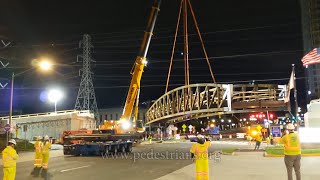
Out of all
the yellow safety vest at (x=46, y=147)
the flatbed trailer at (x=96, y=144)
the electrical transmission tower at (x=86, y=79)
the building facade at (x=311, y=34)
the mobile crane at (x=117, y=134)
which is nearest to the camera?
the yellow safety vest at (x=46, y=147)

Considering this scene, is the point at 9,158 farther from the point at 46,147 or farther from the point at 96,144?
the point at 96,144

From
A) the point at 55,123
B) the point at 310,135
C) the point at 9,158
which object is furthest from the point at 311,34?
the point at 9,158

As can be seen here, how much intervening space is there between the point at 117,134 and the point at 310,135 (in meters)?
16.5

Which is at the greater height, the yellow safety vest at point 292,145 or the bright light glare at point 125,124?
the bright light glare at point 125,124

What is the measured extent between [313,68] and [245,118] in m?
30.7

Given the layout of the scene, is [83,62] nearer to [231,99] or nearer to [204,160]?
[231,99]

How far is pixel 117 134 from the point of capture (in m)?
35.4

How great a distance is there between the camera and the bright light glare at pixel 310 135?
28766 mm

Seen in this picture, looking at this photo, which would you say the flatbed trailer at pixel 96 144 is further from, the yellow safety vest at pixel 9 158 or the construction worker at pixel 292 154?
the construction worker at pixel 292 154

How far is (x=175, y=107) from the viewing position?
200 feet

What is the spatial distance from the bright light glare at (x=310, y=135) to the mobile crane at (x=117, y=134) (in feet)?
49.3

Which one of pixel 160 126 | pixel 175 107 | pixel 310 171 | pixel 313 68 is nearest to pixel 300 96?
pixel 313 68

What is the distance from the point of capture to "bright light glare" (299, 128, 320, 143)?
2877 centimetres

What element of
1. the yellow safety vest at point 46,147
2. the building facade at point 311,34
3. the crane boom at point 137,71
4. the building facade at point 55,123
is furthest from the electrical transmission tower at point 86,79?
the building facade at point 311,34
